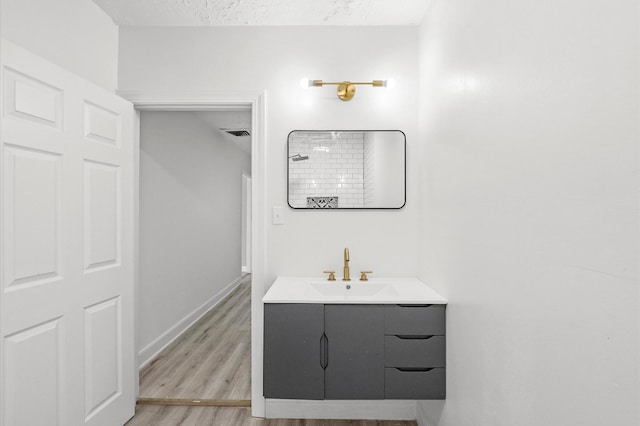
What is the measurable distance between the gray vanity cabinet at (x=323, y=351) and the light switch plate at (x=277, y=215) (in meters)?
0.63

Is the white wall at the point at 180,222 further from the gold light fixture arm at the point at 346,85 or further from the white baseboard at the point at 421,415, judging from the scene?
the white baseboard at the point at 421,415

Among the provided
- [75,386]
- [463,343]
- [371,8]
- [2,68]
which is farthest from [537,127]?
[75,386]

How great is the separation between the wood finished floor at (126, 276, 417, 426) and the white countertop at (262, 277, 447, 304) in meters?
0.81

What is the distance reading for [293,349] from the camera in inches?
69.9

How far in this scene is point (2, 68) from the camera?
1.36 metres

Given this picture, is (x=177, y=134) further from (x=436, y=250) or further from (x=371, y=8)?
(x=436, y=250)

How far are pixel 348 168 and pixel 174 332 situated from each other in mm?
2438

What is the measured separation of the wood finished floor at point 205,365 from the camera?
2396 mm

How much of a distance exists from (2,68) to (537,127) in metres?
1.96

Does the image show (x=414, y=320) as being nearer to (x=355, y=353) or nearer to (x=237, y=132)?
(x=355, y=353)

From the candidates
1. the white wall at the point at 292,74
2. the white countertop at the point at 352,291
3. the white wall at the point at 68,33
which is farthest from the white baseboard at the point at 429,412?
the white wall at the point at 68,33

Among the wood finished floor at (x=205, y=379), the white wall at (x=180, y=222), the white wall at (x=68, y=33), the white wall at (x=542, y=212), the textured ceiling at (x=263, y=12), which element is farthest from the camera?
the white wall at (x=180, y=222)

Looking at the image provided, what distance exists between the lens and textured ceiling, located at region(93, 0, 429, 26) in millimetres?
2006

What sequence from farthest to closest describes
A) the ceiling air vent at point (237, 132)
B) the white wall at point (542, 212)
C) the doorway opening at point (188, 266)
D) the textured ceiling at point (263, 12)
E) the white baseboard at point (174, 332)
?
the ceiling air vent at point (237, 132) < the white baseboard at point (174, 332) < the doorway opening at point (188, 266) < the textured ceiling at point (263, 12) < the white wall at point (542, 212)
